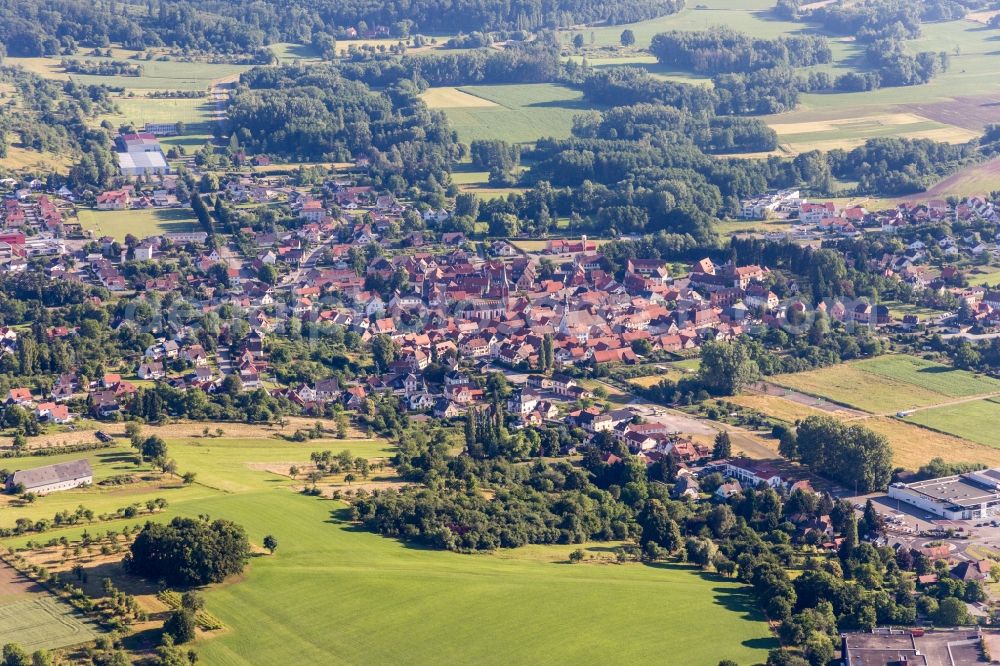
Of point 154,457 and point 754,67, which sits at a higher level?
point 754,67

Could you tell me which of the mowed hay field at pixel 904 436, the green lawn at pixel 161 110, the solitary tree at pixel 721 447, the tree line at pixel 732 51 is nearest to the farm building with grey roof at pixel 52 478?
the solitary tree at pixel 721 447

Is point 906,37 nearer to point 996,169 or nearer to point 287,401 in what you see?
point 996,169

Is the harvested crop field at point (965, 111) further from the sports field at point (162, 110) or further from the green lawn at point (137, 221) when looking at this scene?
the green lawn at point (137, 221)

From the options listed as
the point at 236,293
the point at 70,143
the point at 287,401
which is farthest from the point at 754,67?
the point at 287,401

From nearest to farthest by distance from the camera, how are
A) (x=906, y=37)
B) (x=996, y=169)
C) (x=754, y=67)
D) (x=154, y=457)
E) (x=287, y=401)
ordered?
(x=154, y=457)
(x=287, y=401)
(x=996, y=169)
(x=754, y=67)
(x=906, y=37)

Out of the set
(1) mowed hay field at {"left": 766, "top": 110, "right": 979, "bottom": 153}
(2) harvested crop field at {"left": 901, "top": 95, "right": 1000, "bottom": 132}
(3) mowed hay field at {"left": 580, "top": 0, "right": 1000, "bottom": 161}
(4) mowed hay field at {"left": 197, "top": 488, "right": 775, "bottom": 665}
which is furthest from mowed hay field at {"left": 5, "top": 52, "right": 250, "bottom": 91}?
(4) mowed hay field at {"left": 197, "top": 488, "right": 775, "bottom": 665}

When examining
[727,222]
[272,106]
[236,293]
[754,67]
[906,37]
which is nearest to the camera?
[236,293]

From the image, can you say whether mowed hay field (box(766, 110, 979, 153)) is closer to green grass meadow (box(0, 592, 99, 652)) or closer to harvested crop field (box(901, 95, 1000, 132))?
harvested crop field (box(901, 95, 1000, 132))
